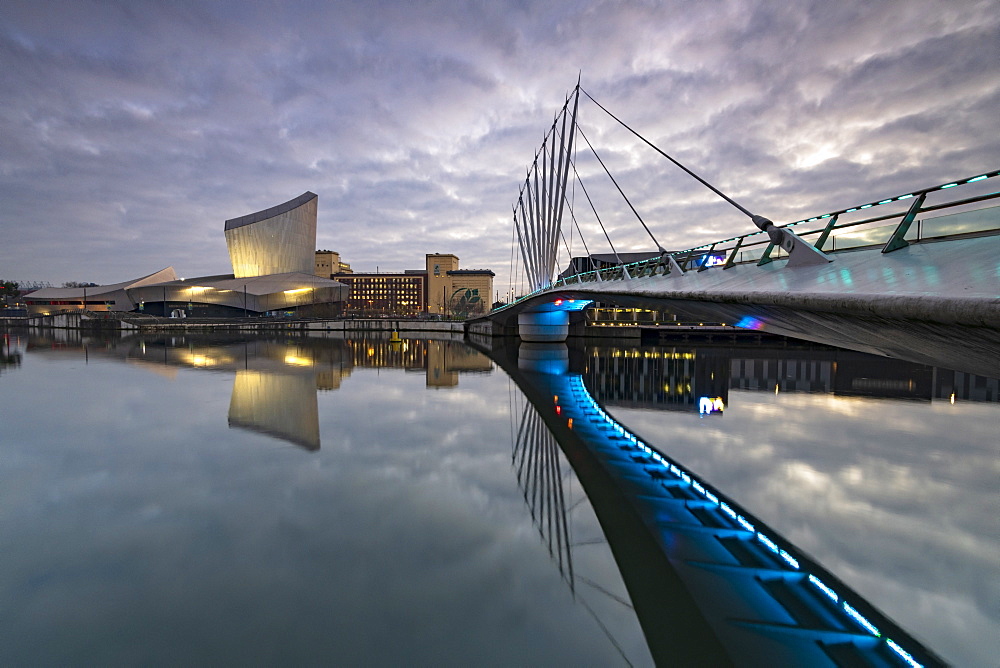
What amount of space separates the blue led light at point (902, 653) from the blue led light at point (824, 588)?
0.68m

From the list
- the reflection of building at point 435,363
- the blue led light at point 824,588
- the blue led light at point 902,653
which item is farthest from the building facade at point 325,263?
the blue led light at point 902,653

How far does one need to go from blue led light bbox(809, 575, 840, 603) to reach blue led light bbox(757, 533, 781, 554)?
0.68m

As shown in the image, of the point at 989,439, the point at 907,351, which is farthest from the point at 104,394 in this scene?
the point at 989,439

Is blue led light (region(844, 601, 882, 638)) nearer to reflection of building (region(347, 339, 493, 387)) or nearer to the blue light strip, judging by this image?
the blue light strip

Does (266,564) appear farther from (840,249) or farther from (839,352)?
(839,352)

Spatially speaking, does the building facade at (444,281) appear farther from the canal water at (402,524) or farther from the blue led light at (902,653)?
the blue led light at (902,653)

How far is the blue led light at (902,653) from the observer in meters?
4.39

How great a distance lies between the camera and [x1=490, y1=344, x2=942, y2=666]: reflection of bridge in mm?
4535

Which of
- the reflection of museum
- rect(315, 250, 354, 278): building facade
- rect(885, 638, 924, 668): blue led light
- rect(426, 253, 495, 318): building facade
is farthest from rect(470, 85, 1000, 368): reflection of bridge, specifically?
rect(315, 250, 354, 278): building facade

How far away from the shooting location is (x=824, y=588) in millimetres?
5578

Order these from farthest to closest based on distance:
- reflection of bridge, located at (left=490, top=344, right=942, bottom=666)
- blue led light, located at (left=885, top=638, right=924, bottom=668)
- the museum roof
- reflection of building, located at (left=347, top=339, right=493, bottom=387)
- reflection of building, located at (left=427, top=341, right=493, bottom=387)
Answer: the museum roof < reflection of building, located at (left=347, top=339, right=493, bottom=387) < reflection of building, located at (left=427, top=341, right=493, bottom=387) < reflection of bridge, located at (left=490, top=344, right=942, bottom=666) < blue led light, located at (left=885, top=638, right=924, bottom=668)

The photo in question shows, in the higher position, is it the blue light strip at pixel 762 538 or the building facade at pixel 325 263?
the building facade at pixel 325 263

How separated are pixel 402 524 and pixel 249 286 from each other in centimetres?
10460

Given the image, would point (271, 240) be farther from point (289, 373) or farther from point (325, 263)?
point (289, 373)
